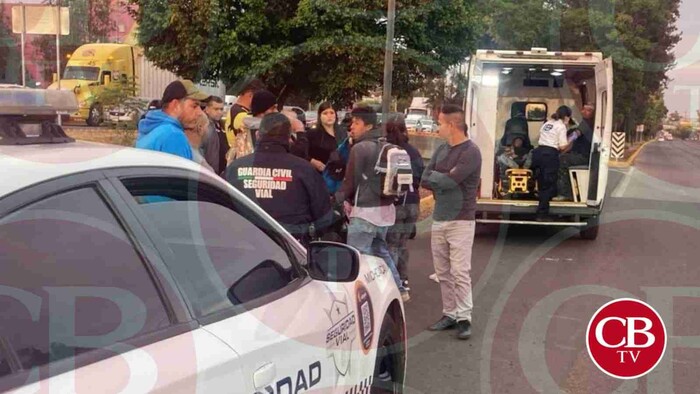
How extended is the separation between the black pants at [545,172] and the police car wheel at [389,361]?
6.54 metres

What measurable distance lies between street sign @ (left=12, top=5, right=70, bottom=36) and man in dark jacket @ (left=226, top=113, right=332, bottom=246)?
15.0 feet

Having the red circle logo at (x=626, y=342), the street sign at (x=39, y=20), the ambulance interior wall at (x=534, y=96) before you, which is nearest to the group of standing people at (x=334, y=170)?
the red circle logo at (x=626, y=342)

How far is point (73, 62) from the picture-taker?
1188 inches

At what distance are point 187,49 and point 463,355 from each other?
40.9ft

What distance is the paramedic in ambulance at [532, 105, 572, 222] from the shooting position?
1012 centimetres

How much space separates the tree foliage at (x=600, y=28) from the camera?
33.5 m

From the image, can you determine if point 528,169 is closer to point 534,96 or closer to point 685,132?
point 534,96

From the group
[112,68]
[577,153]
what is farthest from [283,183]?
[112,68]

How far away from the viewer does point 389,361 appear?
12.5ft

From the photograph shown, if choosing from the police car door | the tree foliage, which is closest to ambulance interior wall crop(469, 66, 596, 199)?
the police car door

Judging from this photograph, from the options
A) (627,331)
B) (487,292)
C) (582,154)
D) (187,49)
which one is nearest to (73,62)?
(187,49)

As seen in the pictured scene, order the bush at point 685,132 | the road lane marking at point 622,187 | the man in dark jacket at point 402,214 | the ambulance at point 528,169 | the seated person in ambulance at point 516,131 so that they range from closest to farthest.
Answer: the man in dark jacket at point 402,214 < the ambulance at point 528,169 < the seated person in ambulance at point 516,131 < the road lane marking at point 622,187 < the bush at point 685,132

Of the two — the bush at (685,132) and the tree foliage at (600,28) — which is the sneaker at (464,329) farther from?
the bush at (685,132)

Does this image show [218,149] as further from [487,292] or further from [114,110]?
[114,110]
